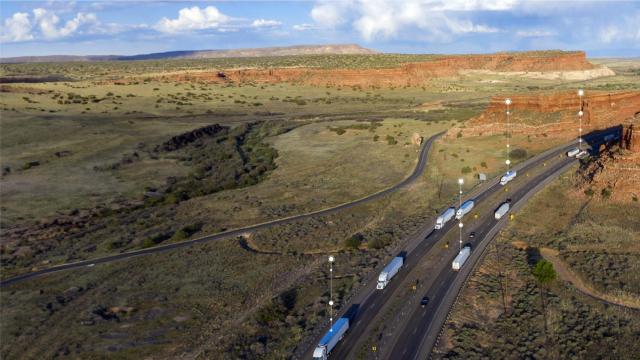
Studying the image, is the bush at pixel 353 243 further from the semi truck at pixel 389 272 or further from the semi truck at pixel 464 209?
the semi truck at pixel 464 209

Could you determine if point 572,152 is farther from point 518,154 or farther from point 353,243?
point 353,243

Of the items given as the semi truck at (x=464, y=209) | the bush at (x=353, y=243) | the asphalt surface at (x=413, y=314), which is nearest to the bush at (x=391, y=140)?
the semi truck at (x=464, y=209)

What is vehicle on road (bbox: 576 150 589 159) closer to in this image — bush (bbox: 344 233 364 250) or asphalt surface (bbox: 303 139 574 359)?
asphalt surface (bbox: 303 139 574 359)

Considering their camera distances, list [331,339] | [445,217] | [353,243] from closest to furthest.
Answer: [331,339] → [353,243] → [445,217]

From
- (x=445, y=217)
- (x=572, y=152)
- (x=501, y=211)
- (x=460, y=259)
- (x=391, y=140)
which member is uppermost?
(x=391, y=140)

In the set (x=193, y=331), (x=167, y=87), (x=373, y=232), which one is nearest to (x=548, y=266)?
(x=373, y=232)

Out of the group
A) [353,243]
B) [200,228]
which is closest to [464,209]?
[353,243]

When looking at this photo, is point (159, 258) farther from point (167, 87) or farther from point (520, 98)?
point (167, 87)
